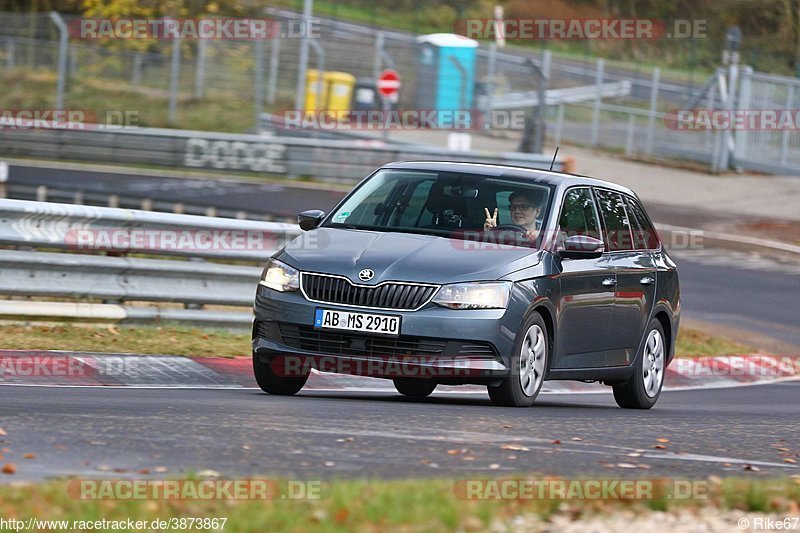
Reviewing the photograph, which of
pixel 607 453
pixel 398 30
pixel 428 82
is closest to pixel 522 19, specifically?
pixel 398 30

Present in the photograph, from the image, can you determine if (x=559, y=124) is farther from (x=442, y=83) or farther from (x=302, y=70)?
(x=302, y=70)

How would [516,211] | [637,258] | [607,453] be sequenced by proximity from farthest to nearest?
[637,258] → [516,211] → [607,453]

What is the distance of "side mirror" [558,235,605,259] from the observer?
10391mm

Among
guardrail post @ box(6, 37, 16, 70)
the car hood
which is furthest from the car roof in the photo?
guardrail post @ box(6, 37, 16, 70)

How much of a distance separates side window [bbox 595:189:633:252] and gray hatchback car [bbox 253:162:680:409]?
0.01 meters

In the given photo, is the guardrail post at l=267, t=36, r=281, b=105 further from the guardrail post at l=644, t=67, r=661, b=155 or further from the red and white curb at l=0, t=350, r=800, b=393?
the red and white curb at l=0, t=350, r=800, b=393

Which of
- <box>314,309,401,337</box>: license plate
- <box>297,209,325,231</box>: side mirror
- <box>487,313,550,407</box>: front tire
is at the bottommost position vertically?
<box>487,313,550,407</box>: front tire

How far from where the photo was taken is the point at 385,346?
9422 millimetres

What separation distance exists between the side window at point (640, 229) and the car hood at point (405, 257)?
6.37ft

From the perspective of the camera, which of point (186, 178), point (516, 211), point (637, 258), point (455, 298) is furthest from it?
point (186, 178)

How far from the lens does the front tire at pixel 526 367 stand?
970 centimetres

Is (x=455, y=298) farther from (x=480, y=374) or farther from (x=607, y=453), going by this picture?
(x=607, y=453)

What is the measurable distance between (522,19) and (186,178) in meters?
26.9

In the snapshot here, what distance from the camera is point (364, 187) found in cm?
1084
